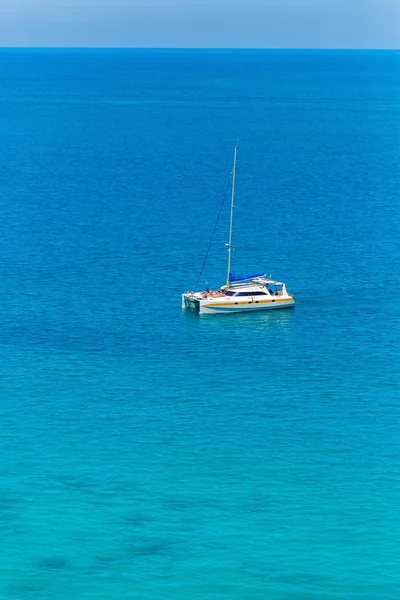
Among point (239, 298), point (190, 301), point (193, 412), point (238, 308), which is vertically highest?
point (239, 298)

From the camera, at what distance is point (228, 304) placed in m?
104

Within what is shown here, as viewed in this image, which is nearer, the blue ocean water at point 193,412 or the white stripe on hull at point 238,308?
the blue ocean water at point 193,412

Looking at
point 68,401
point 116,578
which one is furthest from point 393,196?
point 116,578

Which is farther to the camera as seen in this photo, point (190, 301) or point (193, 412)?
point (190, 301)

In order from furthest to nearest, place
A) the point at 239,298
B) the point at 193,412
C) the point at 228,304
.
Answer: the point at 239,298 < the point at 228,304 < the point at 193,412

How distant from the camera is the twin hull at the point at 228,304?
10394cm

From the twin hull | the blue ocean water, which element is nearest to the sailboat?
the twin hull

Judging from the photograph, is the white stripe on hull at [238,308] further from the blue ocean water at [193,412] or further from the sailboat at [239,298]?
the blue ocean water at [193,412]

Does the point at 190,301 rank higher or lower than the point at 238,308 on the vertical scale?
higher

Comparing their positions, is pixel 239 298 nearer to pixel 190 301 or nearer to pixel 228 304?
pixel 228 304

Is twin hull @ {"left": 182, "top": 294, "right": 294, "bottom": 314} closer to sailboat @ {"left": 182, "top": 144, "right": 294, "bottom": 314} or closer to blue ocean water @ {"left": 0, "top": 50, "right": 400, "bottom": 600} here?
sailboat @ {"left": 182, "top": 144, "right": 294, "bottom": 314}

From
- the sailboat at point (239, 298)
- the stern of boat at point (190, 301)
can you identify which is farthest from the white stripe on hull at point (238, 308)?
the stern of boat at point (190, 301)

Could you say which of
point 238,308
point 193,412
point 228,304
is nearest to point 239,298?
point 238,308

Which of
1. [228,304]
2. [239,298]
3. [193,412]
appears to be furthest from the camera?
[239,298]
